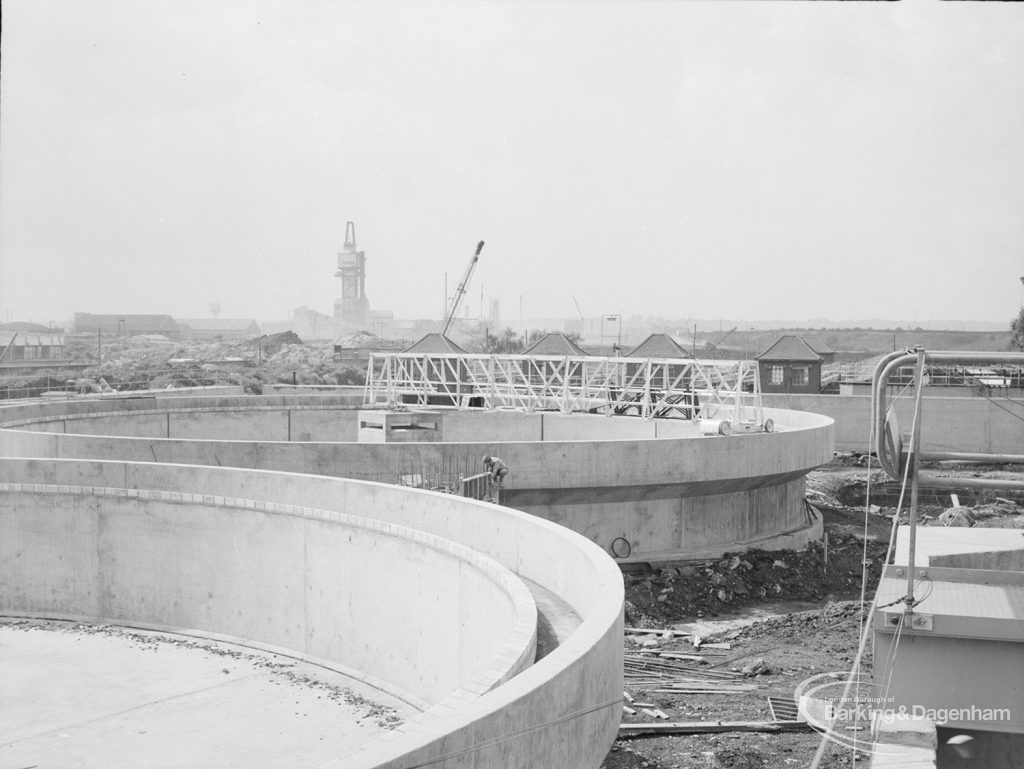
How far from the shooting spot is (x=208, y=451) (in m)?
21.5

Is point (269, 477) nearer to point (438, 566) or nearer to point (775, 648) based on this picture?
point (438, 566)

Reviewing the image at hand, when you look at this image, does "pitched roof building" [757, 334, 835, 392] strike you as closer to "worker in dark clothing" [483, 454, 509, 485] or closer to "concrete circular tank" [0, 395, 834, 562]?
"concrete circular tank" [0, 395, 834, 562]

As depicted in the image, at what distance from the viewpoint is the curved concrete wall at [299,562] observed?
9.33m

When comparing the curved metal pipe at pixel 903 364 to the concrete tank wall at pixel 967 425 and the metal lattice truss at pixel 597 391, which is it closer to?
the metal lattice truss at pixel 597 391

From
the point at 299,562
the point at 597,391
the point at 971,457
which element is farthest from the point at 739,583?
the point at 971,457

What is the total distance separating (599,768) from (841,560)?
16915mm

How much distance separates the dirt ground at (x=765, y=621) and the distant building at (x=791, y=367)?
62.7 ft

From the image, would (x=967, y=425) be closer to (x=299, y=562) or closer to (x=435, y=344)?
(x=435, y=344)

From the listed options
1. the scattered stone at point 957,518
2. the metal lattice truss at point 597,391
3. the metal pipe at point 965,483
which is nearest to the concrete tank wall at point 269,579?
the metal pipe at point 965,483

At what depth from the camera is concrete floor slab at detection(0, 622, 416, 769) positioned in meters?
12.0

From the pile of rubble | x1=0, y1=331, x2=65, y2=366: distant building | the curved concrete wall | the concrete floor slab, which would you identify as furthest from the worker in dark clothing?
x1=0, y1=331, x2=65, y2=366: distant building

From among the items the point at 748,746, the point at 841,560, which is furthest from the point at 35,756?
the point at 841,560

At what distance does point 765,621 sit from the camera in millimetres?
17484

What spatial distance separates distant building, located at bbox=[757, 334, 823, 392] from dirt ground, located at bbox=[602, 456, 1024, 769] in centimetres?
1910
